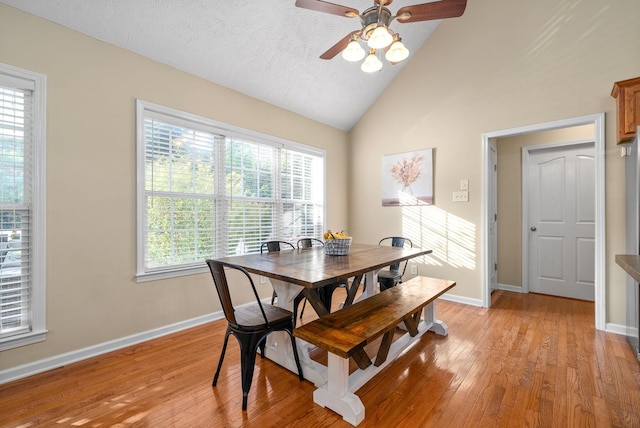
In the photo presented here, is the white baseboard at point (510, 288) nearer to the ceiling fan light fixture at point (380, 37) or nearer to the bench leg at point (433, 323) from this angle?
the bench leg at point (433, 323)

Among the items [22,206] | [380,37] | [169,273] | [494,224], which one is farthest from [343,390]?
[494,224]

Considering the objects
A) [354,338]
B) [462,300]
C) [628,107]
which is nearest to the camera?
[354,338]

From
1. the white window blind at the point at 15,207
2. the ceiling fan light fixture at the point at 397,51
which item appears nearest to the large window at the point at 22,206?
the white window blind at the point at 15,207

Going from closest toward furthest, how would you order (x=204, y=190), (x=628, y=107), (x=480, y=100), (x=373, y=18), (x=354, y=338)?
1. (x=354, y=338)
2. (x=373, y=18)
3. (x=628, y=107)
4. (x=204, y=190)
5. (x=480, y=100)

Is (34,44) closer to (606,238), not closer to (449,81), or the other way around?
(449,81)

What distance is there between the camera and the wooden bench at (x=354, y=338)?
1.54 meters

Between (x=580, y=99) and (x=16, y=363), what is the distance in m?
5.50

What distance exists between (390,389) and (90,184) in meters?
2.84

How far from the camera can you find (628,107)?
2.46 metres

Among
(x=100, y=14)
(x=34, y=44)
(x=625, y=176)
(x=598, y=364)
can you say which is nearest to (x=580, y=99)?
(x=625, y=176)

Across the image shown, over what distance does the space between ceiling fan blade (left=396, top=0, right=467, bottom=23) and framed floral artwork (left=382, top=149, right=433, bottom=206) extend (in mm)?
2259

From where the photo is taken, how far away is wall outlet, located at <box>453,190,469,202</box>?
369cm

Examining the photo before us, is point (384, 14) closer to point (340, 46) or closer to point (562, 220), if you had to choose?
point (340, 46)

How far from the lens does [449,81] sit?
3.82m
